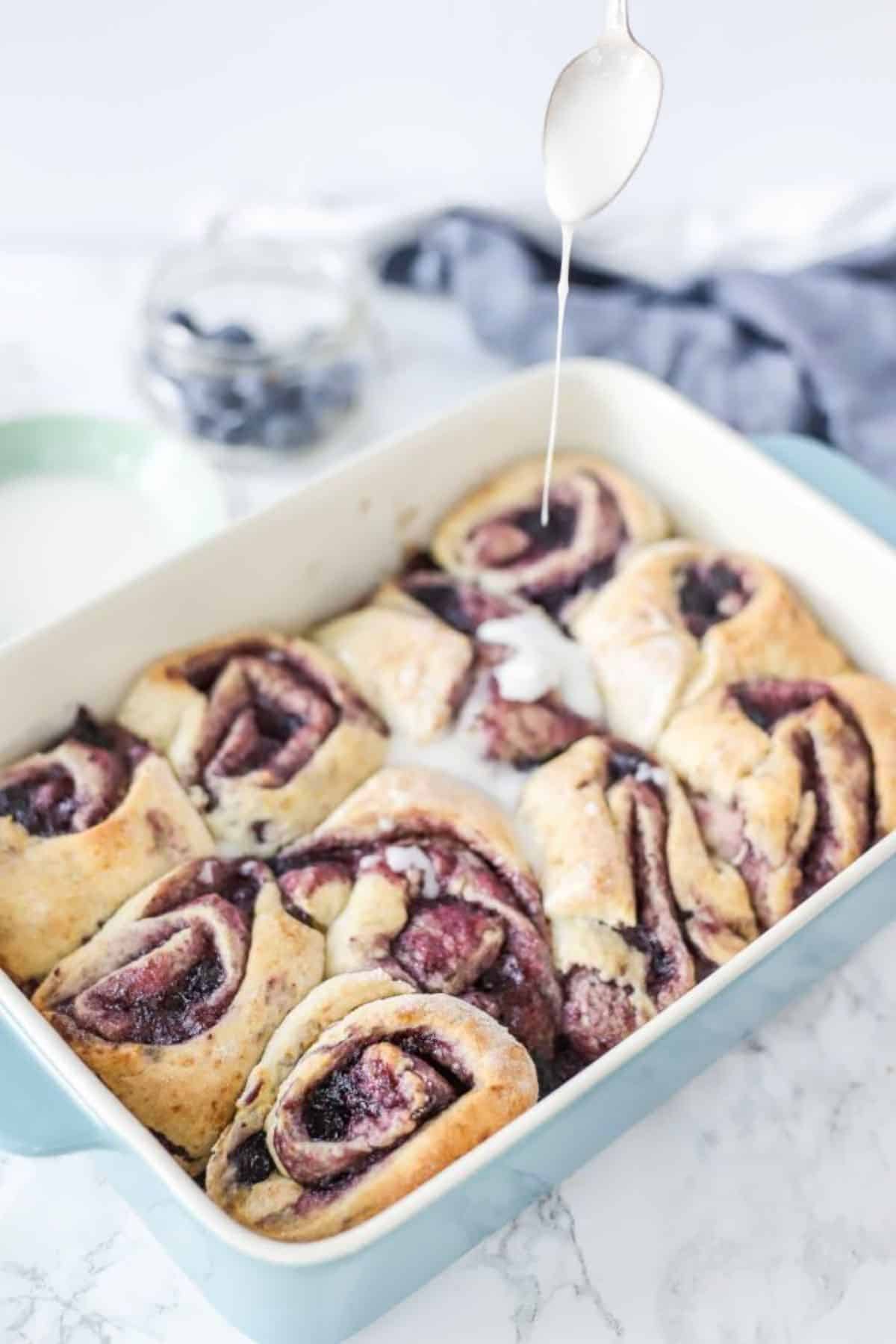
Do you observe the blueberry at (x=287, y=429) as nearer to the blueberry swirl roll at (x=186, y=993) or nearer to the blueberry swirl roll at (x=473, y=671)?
the blueberry swirl roll at (x=473, y=671)

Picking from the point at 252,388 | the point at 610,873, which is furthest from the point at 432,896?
the point at 252,388

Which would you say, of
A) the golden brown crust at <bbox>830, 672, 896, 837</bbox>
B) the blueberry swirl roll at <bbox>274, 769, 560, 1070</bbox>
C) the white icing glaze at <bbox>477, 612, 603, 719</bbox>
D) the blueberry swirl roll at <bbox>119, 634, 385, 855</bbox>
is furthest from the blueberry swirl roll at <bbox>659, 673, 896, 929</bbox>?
the blueberry swirl roll at <bbox>119, 634, 385, 855</bbox>

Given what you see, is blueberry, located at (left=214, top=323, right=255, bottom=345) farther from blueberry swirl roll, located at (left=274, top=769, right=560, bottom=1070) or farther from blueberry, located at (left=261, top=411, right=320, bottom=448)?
blueberry swirl roll, located at (left=274, top=769, right=560, bottom=1070)

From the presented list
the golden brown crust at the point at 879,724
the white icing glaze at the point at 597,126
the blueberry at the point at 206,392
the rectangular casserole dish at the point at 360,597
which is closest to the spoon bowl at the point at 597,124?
the white icing glaze at the point at 597,126

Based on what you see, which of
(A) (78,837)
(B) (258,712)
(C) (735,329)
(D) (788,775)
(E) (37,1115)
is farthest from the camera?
(C) (735,329)

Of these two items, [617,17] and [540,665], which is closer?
[617,17]

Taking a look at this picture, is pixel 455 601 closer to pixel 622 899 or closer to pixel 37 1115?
pixel 622 899

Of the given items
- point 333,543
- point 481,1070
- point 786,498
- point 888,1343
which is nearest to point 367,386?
point 333,543
